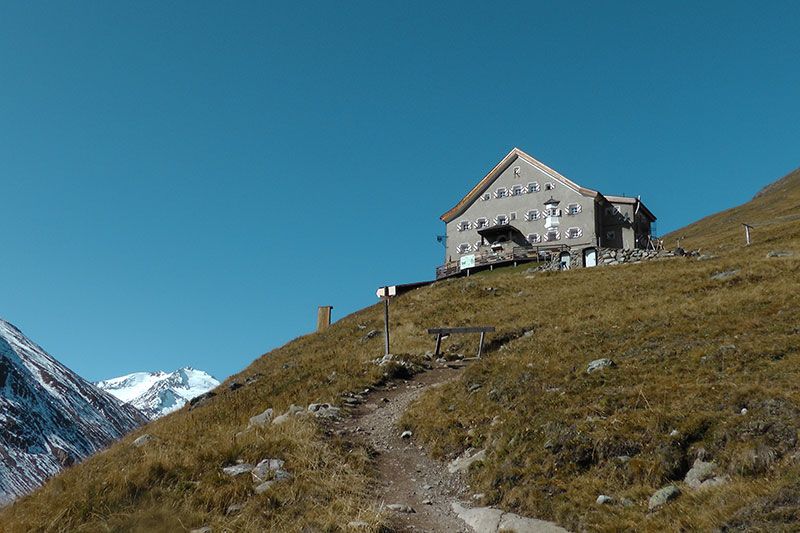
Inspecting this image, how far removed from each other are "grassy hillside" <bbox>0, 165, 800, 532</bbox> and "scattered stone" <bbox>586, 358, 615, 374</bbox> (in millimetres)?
240

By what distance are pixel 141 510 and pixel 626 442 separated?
28.0 feet

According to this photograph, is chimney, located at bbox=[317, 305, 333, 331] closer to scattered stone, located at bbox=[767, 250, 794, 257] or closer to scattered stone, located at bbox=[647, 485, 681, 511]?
scattered stone, located at bbox=[767, 250, 794, 257]

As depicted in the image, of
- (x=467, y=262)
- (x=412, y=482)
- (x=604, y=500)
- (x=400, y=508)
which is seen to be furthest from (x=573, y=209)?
(x=604, y=500)

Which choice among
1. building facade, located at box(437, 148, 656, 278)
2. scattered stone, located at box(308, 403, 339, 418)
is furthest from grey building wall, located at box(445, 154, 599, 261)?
scattered stone, located at box(308, 403, 339, 418)

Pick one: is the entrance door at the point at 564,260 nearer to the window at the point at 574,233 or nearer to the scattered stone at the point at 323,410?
the window at the point at 574,233

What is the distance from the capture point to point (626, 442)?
430 inches

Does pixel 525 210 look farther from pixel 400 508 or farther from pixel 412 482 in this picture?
pixel 400 508

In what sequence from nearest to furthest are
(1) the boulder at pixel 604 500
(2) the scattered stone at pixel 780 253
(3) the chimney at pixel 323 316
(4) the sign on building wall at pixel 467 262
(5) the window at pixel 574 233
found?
(1) the boulder at pixel 604 500, (2) the scattered stone at pixel 780 253, (3) the chimney at pixel 323 316, (5) the window at pixel 574 233, (4) the sign on building wall at pixel 467 262

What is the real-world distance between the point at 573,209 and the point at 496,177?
33.3 ft

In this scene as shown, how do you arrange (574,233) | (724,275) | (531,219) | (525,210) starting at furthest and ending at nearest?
(525,210) < (531,219) < (574,233) < (724,275)

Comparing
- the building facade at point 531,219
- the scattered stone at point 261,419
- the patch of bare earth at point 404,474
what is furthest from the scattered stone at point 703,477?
the building facade at point 531,219

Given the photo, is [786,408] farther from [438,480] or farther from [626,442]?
[438,480]

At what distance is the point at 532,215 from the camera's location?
66062 millimetres

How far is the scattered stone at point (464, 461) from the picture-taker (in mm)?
12564
